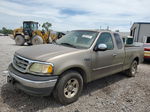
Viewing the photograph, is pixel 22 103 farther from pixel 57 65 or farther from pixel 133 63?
pixel 133 63

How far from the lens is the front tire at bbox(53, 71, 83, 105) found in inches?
109

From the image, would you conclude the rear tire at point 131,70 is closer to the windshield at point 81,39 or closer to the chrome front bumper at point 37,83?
the windshield at point 81,39

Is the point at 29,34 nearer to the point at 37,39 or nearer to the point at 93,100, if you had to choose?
the point at 37,39

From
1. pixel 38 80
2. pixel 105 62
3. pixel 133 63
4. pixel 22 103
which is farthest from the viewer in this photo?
pixel 133 63

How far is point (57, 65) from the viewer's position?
2.61 metres

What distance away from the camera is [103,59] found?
3.58m

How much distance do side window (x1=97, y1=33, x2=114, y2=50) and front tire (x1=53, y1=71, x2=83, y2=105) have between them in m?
1.30

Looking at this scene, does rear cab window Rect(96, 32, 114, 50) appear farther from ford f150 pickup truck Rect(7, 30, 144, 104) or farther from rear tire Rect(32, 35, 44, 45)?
rear tire Rect(32, 35, 44, 45)

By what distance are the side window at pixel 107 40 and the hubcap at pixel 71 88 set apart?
1361 mm

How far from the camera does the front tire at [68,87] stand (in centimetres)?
277

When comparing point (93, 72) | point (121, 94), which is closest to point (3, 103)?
point (93, 72)

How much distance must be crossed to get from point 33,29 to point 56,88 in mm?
15143

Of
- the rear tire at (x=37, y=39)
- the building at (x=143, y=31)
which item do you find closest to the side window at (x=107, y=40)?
the rear tire at (x=37, y=39)

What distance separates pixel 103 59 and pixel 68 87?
1304 millimetres
